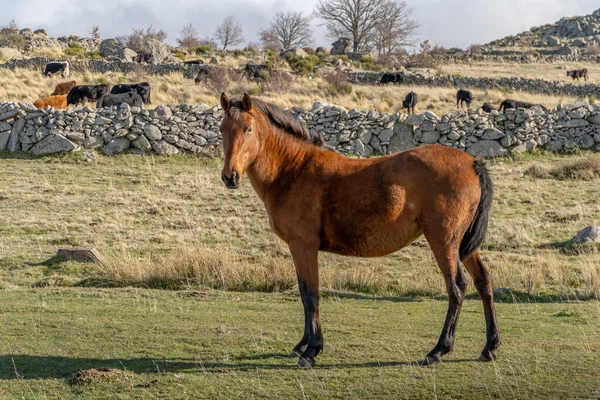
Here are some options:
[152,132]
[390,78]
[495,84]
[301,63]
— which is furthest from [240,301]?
[301,63]

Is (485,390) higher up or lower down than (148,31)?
lower down

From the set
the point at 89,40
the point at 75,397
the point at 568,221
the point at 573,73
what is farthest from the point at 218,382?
the point at 89,40

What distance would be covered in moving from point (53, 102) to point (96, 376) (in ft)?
78.5

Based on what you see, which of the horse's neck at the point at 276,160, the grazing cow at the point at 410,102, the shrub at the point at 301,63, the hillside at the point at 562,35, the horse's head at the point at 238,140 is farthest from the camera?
the hillside at the point at 562,35

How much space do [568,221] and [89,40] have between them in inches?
2305

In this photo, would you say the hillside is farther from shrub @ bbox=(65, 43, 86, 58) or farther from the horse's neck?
the horse's neck

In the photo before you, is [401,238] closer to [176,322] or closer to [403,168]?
[403,168]

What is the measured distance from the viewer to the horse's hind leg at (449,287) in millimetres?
7395

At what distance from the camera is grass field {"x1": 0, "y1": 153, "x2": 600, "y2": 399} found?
7.06 meters

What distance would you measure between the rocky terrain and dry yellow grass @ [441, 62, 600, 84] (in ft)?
61.7

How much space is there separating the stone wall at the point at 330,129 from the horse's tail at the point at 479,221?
17848 mm

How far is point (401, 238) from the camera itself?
296 inches

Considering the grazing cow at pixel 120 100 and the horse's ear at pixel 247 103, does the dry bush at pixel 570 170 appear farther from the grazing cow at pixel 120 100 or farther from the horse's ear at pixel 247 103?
the horse's ear at pixel 247 103

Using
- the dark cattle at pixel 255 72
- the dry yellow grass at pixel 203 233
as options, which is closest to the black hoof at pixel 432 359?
the dry yellow grass at pixel 203 233
